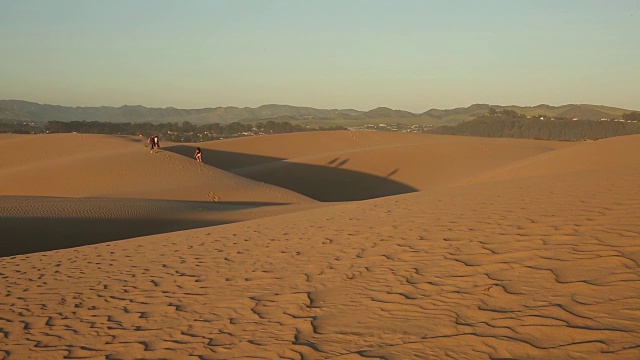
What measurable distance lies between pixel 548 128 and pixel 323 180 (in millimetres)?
69358

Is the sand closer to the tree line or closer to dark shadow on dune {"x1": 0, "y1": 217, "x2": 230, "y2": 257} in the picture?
dark shadow on dune {"x1": 0, "y1": 217, "x2": 230, "y2": 257}

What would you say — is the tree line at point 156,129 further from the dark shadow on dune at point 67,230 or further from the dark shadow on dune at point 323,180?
the dark shadow on dune at point 67,230

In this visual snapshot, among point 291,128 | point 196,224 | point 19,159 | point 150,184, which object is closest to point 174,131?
point 291,128

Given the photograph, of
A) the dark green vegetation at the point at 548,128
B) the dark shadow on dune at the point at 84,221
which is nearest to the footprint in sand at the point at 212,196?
the dark shadow on dune at the point at 84,221

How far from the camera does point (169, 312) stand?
584cm

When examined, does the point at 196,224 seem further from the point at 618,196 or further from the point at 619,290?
the point at 619,290

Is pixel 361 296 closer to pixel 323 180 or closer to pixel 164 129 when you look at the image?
pixel 323 180

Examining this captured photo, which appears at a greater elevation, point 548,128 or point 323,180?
point 548,128

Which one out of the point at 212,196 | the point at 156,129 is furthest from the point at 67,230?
Result: the point at 156,129

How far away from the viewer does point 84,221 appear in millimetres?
15906

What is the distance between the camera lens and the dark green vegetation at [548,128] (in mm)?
87438

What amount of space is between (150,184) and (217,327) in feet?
69.0

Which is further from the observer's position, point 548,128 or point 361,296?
point 548,128

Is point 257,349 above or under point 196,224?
above
